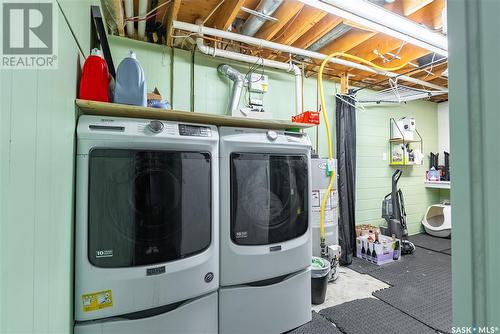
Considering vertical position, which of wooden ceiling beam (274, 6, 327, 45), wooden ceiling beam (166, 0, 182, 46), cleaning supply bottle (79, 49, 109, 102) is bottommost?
cleaning supply bottle (79, 49, 109, 102)

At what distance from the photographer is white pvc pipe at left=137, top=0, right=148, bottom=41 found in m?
1.82

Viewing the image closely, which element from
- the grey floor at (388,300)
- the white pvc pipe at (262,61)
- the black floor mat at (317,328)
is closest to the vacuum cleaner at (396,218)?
the grey floor at (388,300)

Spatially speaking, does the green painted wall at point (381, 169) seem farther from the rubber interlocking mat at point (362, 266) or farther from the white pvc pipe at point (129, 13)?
the white pvc pipe at point (129, 13)

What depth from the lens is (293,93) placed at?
10.0ft

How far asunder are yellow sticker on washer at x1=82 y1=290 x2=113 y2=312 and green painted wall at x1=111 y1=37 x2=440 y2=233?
1863 mm

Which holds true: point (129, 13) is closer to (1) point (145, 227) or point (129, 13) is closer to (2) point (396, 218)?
(1) point (145, 227)

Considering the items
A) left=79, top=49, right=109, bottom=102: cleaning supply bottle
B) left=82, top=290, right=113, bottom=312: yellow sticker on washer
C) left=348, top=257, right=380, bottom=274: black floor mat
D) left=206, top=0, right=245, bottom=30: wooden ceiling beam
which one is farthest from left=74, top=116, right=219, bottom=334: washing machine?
left=348, top=257, right=380, bottom=274: black floor mat

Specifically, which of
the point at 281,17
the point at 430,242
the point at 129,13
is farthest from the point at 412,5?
the point at 430,242

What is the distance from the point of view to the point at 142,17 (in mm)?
1960

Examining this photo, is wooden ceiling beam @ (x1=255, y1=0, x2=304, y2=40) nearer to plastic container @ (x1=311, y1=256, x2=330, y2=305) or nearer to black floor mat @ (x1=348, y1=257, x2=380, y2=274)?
plastic container @ (x1=311, y1=256, x2=330, y2=305)

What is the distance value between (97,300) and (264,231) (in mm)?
954

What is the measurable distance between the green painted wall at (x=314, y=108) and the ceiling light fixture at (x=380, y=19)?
4.21 ft

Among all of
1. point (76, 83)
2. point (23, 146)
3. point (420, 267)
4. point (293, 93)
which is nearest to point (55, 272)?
point (23, 146)

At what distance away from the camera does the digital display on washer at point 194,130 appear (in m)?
1.29
